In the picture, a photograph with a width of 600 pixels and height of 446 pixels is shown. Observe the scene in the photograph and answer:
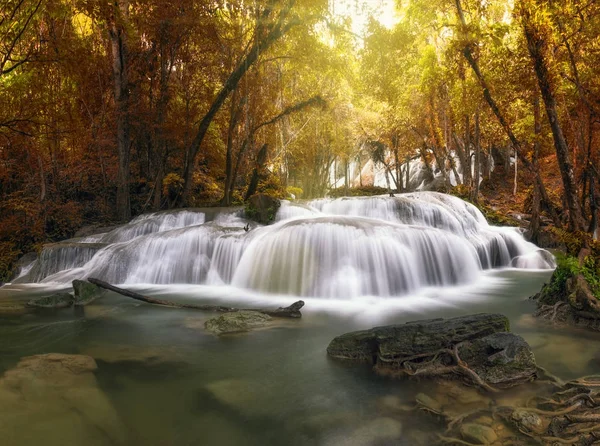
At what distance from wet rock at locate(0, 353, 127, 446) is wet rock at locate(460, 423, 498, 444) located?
2.56 meters

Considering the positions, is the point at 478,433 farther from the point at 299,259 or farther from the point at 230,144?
the point at 230,144

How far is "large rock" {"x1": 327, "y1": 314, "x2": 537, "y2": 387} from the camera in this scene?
338cm

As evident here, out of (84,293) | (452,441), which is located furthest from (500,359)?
(84,293)

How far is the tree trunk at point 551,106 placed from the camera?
5740 millimetres

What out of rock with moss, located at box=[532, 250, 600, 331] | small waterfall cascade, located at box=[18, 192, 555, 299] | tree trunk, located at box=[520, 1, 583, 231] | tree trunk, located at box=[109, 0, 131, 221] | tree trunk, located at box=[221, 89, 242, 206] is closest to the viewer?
rock with moss, located at box=[532, 250, 600, 331]

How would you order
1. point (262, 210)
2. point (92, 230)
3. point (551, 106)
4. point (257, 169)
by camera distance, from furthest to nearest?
1. point (257, 169)
2. point (92, 230)
3. point (262, 210)
4. point (551, 106)

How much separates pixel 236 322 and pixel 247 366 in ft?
4.54

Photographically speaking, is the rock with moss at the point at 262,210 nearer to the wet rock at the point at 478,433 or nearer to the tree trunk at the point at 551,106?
the tree trunk at the point at 551,106

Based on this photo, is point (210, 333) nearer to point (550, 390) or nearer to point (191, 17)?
point (550, 390)

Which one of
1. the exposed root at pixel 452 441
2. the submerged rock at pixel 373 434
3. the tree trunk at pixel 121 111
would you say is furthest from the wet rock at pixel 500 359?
the tree trunk at pixel 121 111

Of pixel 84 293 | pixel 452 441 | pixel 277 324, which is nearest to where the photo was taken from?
pixel 452 441

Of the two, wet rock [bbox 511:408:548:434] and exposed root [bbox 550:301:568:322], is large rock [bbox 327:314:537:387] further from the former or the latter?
exposed root [bbox 550:301:568:322]

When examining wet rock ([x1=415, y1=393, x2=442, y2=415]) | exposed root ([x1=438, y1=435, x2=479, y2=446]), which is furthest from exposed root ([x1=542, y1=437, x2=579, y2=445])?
wet rock ([x1=415, y1=393, x2=442, y2=415])

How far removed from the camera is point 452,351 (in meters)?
3.57
